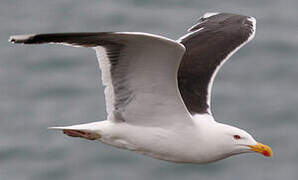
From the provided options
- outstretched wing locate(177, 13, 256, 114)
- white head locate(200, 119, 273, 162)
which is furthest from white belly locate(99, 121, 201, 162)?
outstretched wing locate(177, 13, 256, 114)

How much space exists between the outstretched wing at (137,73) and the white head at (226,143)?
0.30 m

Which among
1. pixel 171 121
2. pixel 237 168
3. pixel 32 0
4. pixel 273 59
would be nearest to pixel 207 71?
pixel 171 121

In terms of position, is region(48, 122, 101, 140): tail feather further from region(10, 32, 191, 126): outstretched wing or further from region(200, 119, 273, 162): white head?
region(200, 119, 273, 162): white head

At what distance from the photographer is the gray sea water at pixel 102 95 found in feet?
58.7

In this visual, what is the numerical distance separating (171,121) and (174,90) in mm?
426

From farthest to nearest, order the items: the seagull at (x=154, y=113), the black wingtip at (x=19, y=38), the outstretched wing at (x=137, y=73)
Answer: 1. the seagull at (x=154, y=113)
2. the outstretched wing at (x=137, y=73)
3. the black wingtip at (x=19, y=38)

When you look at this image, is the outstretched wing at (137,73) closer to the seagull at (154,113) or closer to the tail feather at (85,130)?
the seagull at (154,113)

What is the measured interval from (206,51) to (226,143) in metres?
1.82

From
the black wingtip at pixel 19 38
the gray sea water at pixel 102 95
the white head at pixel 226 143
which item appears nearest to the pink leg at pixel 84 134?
the white head at pixel 226 143

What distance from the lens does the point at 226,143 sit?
10586 millimetres

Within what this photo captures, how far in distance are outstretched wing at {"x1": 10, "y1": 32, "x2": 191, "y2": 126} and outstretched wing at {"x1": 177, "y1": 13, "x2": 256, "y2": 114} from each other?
24.7 inches

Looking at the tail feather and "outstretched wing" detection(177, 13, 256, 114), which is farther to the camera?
"outstretched wing" detection(177, 13, 256, 114)

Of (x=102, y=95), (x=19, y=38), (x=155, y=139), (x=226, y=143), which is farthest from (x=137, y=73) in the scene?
(x=102, y=95)

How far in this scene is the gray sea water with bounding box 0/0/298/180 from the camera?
58.7 ft
